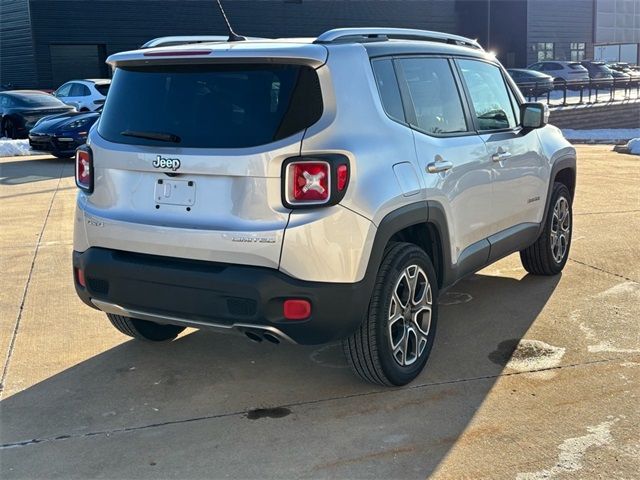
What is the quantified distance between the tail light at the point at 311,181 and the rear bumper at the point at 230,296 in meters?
0.35

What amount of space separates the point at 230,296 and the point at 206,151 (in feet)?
2.29

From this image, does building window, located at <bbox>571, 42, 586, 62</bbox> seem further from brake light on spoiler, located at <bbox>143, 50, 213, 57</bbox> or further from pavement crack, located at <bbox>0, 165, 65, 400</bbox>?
brake light on spoiler, located at <bbox>143, 50, 213, 57</bbox>

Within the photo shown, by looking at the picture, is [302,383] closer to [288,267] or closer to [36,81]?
[288,267]

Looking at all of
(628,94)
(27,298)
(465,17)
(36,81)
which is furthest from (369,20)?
(27,298)

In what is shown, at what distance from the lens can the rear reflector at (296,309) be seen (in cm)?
345

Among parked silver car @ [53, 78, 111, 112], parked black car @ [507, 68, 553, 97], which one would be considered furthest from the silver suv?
parked black car @ [507, 68, 553, 97]

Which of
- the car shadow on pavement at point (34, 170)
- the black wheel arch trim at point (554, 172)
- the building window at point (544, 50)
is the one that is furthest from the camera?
the building window at point (544, 50)

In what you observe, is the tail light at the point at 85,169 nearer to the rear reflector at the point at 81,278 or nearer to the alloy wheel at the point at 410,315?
the rear reflector at the point at 81,278

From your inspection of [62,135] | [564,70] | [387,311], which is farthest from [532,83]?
[387,311]

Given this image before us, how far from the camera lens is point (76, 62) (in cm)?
3142

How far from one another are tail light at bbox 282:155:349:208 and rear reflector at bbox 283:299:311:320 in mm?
442

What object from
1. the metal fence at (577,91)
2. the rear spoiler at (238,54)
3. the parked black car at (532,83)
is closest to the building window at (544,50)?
the metal fence at (577,91)

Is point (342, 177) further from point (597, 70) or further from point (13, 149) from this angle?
point (597, 70)

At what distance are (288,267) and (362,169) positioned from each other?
0.58 m
